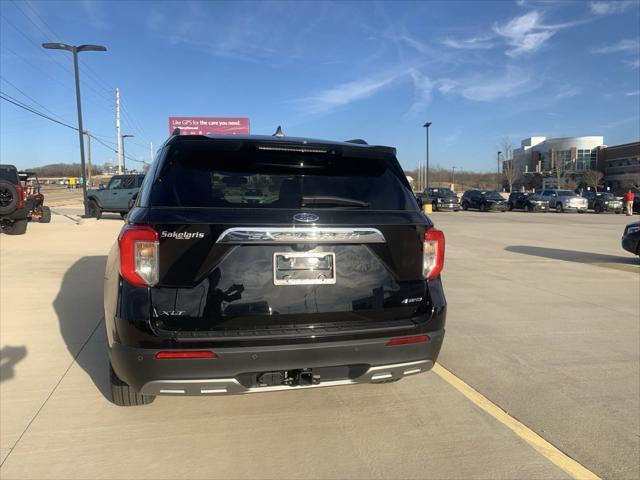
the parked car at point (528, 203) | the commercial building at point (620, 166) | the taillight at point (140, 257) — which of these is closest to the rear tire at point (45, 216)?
the taillight at point (140, 257)

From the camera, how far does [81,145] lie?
22.3 m

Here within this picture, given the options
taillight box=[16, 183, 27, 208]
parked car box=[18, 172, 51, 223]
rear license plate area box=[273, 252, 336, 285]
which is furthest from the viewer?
parked car box=[18, 172, 51, 223]

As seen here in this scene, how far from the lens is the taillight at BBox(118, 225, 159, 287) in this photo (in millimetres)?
2521

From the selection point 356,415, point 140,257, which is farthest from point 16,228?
point 356,415

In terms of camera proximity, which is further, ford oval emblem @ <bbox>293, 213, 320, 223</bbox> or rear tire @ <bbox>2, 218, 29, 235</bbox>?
rear tire @ <bbox>2, 218, 29, 235</bbox>

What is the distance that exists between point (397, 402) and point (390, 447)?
642mm

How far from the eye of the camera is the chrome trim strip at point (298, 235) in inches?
100

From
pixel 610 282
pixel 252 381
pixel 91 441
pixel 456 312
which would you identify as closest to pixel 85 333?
pixel 91 441

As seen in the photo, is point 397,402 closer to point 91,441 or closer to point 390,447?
point 390,447

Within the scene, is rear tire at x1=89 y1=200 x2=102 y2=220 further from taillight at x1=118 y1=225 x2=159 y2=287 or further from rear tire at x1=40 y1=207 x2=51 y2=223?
taillight at x1=118 y1=225 x2=159 y2=287

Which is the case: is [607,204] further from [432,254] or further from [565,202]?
[432,254]

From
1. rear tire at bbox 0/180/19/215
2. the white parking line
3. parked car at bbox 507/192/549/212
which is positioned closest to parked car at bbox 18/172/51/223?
rear tire at bbox 0/180/19/215

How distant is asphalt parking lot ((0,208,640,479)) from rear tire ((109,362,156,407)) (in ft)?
0.27

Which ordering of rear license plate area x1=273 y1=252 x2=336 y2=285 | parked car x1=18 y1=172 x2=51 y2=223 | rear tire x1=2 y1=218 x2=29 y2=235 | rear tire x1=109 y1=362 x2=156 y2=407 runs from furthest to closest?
parked car x1=18 y1=172 x2=51 y2=223, rear tire x1=2 y1=218 x2=29 y2=235, rear tire x1=109 y1=362 x2=156 y2=407, rear license plate area x1=273 y1=252 x2=336 y2=285
